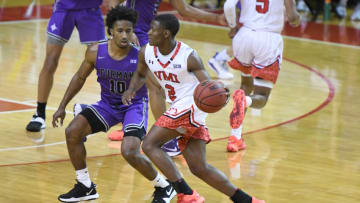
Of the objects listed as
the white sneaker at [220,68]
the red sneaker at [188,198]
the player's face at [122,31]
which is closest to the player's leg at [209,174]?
the red sneaker at [188,198]

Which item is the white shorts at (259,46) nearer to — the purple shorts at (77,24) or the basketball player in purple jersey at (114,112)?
the purple shorts at (77,24)

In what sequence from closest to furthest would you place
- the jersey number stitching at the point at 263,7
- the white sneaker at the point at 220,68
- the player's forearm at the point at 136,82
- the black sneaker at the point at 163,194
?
the black sneaker at the point at 163,194 → the player's forearm at the point at 136,82 → the jersey number stitching at the point at 263,7 → the white sneaker at the point at 220,68

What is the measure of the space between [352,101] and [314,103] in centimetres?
56

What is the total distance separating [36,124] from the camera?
340 inches

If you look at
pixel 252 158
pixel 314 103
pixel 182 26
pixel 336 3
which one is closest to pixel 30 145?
pixel 252 158

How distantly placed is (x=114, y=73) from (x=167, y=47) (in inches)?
26.0

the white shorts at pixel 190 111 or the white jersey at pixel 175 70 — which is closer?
the white shorts at pixel 190 111

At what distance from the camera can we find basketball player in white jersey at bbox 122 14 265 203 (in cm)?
609

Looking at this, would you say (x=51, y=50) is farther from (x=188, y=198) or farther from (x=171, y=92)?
(x=188, y=198)

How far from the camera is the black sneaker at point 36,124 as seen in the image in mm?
8602

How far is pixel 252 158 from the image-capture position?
789 cm

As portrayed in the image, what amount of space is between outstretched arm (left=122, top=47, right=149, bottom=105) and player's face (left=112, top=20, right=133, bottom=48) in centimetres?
17

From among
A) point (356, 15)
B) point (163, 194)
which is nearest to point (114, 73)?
point (163, 194)

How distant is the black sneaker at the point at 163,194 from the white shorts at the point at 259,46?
2.33 m
